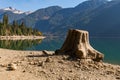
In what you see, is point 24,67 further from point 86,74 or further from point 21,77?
point 86,74

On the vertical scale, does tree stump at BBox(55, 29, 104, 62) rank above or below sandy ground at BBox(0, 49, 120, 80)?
above

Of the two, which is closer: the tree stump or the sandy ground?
the sandy ground

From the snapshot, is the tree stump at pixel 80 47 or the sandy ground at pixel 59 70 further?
the tree stump at pixel 80 47

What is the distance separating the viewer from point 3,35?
195000 millimetres

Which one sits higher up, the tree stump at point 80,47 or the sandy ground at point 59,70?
the tree stump at point 80,47

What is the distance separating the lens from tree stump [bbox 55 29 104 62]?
3206 centimetres

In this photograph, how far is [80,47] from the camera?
3262cm

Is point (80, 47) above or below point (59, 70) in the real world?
above

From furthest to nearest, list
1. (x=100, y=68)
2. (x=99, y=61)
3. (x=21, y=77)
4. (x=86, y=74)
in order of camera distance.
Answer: (x=99, y=61) < (x=100, y=68) < (x=86, y=74) < (x=21, y=77)

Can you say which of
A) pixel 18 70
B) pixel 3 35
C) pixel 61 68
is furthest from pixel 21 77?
pixel 3 35

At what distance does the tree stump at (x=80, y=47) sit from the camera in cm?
3206

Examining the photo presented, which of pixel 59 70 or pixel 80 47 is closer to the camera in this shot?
pixel 59 70

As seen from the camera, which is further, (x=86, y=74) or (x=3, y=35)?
(x=3, y=35)

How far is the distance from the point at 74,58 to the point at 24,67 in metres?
5.76
